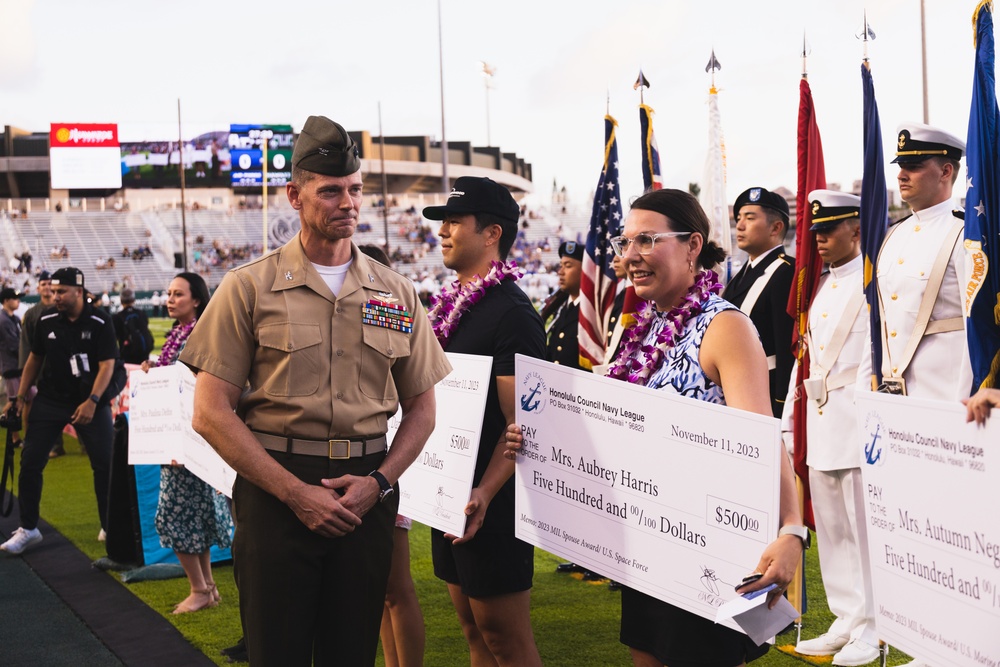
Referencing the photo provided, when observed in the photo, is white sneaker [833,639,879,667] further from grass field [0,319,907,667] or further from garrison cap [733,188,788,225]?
garrison cap [733,188,788,225]

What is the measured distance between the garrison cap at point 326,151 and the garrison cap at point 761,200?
10.8 feet

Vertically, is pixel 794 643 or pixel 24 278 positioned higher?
pixel 24 278

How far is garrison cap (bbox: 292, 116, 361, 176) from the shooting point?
294 cm

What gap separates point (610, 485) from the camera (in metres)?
2.89

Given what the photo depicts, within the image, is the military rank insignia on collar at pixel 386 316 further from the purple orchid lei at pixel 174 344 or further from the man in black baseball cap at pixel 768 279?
the purple orchid lei at pixel 174 344

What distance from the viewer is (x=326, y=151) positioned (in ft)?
9.68

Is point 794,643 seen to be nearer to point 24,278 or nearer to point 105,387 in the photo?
point 105,387

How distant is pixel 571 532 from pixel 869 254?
7.80 feet

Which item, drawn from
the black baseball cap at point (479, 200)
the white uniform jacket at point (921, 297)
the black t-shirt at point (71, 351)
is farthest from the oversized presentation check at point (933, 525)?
the black t-shirt at point (71, 351)

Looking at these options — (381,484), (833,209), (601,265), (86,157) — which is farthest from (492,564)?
(86,157)

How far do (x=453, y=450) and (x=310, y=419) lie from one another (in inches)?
30.8

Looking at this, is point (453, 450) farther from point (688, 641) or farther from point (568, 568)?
point (568, 568)

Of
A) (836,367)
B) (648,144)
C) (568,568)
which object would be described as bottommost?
(568,568)

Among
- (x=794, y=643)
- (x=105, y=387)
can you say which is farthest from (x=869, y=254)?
(x=105, y=387)
